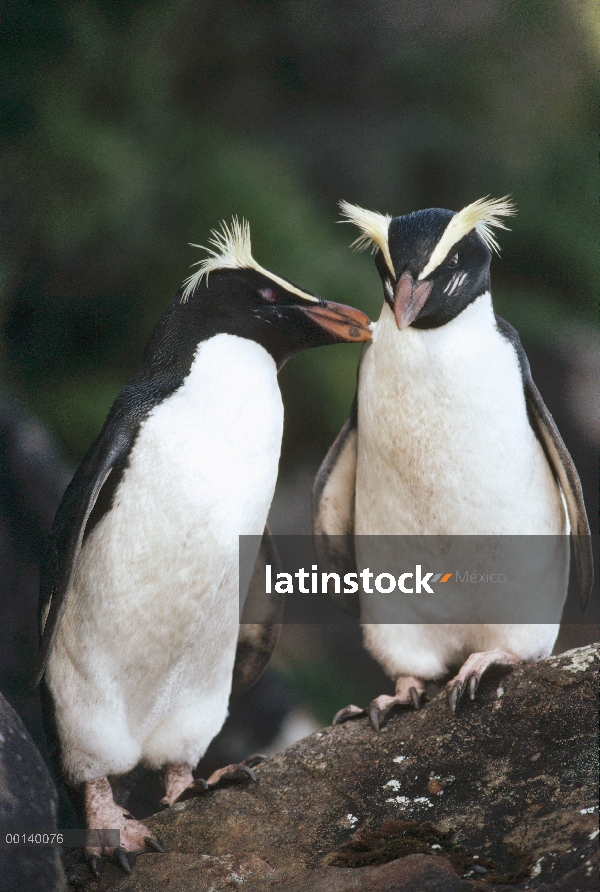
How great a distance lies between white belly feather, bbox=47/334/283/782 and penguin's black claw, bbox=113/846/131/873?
18cm

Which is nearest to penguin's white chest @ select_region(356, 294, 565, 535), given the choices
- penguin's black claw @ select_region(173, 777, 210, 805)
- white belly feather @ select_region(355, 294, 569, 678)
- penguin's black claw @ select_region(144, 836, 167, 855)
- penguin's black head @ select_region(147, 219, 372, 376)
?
white belly feather @ select_region(355, 294, 569, 678)

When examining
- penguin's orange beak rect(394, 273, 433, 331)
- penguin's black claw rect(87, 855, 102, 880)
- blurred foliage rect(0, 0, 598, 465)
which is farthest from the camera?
blurred foliage rect(0, 0, 598, 465)

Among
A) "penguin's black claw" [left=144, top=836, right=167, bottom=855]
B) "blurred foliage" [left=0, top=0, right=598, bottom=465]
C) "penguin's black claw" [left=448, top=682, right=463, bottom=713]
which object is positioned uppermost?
"blurred foliage" [left=0, top=0, right=598, bottom=465]

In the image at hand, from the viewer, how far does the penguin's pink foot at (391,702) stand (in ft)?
5.53

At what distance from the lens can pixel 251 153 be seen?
192 cm

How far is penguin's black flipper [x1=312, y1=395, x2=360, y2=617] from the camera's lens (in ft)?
6.22

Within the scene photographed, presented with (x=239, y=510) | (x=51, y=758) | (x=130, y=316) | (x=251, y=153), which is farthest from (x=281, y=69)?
(x=51, y=758)

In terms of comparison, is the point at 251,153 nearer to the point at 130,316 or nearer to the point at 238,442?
the point at 130,316

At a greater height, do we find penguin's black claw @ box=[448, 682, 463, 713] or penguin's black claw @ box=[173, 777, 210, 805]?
penguin's black claw @ box=[448, 682, 463, 713]

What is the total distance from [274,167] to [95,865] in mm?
1507

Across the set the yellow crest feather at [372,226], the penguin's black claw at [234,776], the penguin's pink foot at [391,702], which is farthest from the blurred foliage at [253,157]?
the penguin's black claw at [234,776]

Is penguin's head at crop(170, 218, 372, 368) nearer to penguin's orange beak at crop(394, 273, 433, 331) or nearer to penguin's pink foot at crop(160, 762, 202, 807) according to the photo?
penguin's orange beak at crop(394, 273, 433, 331)

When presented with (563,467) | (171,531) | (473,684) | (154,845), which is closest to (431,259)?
(563,467)

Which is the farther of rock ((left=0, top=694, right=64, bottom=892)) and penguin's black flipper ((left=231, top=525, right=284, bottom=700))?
penguin's black flipper ((left=231, top=525, right=284, bottom=700))
